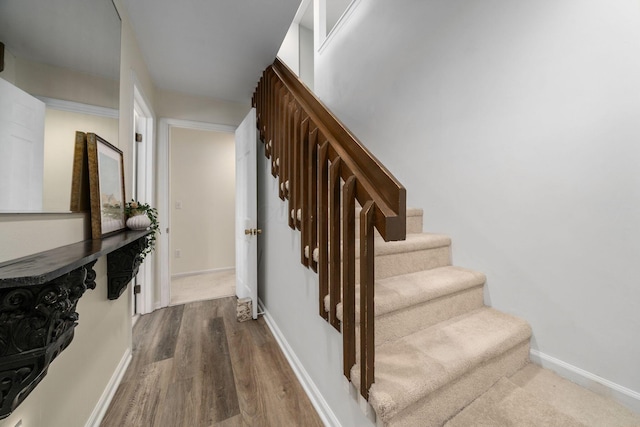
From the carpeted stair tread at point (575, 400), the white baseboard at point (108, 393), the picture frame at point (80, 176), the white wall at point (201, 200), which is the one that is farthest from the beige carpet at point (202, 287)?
the carpeted stair tread at point (575, 400)

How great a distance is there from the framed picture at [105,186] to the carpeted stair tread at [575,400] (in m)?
2.20

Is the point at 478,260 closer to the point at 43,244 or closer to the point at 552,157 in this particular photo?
the point at 552,157

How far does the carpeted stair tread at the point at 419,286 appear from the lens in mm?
1123

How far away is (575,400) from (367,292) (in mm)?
1133

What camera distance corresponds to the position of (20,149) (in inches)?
26.2

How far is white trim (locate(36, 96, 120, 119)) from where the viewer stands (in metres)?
0.80

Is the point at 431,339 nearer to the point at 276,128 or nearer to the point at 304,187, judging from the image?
the point at 304,187

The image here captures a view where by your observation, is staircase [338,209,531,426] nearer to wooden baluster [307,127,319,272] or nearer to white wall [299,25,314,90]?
wooden baluster [307,127,319,272]

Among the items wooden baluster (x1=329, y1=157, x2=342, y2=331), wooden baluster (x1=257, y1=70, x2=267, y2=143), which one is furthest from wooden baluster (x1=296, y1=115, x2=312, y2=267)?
wooden baluster (x1=257, y1=70, x2=267, y2=143)


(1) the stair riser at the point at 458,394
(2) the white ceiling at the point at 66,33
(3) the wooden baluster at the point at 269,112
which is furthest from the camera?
(3) the wooden baluster at the point at 269,112

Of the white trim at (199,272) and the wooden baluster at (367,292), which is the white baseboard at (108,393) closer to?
the wooden baluster at (367,292)

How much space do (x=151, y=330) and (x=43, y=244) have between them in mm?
1707

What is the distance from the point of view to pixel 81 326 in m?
1.08

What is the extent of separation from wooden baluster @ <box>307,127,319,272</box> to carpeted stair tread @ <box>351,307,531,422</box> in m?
0.56
